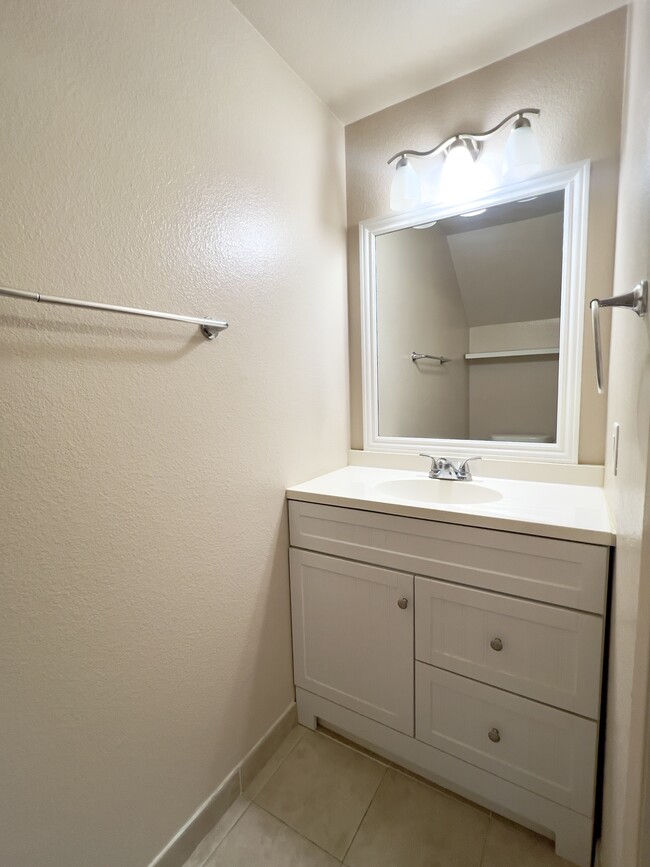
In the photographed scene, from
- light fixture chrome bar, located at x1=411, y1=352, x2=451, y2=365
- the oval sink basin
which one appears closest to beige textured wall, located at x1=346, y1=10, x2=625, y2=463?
the oval sink basin

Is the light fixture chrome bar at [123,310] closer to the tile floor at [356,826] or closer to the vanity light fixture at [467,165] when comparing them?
the vanity light fixture at [467,165]

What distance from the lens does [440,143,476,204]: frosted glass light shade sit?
1.34 m

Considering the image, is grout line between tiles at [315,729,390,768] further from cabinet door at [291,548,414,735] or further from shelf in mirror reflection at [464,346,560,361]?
shelf in mirror reflection at [464,346,560,361]

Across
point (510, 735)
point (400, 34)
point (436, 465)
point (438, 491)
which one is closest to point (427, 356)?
point (436, 465)

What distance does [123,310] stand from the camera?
76 cm

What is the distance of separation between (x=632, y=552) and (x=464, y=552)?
0.47 meters

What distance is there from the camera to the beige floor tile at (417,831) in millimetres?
991

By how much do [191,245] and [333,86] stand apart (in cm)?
95

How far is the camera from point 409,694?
1.15m

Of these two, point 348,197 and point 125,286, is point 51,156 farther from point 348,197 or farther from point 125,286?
point 348,197

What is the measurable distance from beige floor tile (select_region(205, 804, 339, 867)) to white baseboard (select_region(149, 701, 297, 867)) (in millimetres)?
59

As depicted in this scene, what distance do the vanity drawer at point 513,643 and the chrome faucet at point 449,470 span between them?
47cm

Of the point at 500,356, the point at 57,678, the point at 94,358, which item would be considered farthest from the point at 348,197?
the point at 57,678

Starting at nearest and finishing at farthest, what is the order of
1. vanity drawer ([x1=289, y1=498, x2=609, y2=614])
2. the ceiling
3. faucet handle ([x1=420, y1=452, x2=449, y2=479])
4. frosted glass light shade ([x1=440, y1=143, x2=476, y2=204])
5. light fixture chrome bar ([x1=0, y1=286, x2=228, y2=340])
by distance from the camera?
light fixture chrome bar ([x1=0, y1=286, x2=228, y2=340]) → vanity drawer ([x1=289, y1=498, x2=609, y2=614]) → the ceiling → frosted glass light shade ([x1=440, y1=143, x2=476, y2=204]) → faucet handle ([x1=420, y1=452, x2=449, y2=479])
